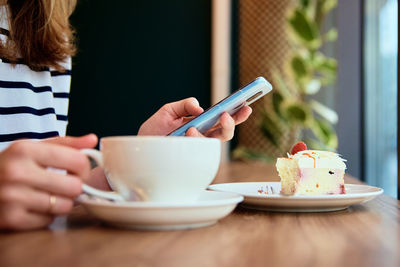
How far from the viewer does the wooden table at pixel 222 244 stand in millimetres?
385

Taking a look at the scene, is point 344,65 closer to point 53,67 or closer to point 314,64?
point 314,64

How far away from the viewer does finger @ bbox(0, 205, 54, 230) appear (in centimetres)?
47

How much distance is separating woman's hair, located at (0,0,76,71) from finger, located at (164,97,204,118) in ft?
1.39

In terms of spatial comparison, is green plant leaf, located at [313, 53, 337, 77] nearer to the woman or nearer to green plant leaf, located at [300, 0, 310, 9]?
green plant leaf, located at [300, 0, 310, 9]

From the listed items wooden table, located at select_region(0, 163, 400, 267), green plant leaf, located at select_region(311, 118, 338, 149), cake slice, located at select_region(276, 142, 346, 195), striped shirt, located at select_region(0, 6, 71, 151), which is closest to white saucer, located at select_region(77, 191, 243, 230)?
wooden table, located at select_region(0, 163, 400, 267)

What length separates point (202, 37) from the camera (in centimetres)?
403

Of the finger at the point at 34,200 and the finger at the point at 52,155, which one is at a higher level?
the finger at the point at 52,155

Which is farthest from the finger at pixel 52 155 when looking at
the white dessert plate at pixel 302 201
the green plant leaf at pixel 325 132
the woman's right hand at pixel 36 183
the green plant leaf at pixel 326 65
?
the green plant leaf at pixel 326 65

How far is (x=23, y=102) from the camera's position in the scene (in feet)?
3.73

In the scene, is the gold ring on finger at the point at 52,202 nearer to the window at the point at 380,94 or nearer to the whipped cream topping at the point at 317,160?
the whipped cream topping at the point at 317,160

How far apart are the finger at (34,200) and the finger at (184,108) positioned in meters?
0.43

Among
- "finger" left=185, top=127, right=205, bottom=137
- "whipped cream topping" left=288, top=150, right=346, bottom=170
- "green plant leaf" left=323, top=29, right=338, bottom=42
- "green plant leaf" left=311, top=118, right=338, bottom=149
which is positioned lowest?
"green plant leaf" left=311, top=118, right=338, bottom=149

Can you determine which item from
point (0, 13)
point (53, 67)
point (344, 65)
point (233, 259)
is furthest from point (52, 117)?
point (344, 65)

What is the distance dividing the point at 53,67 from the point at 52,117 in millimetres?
126
